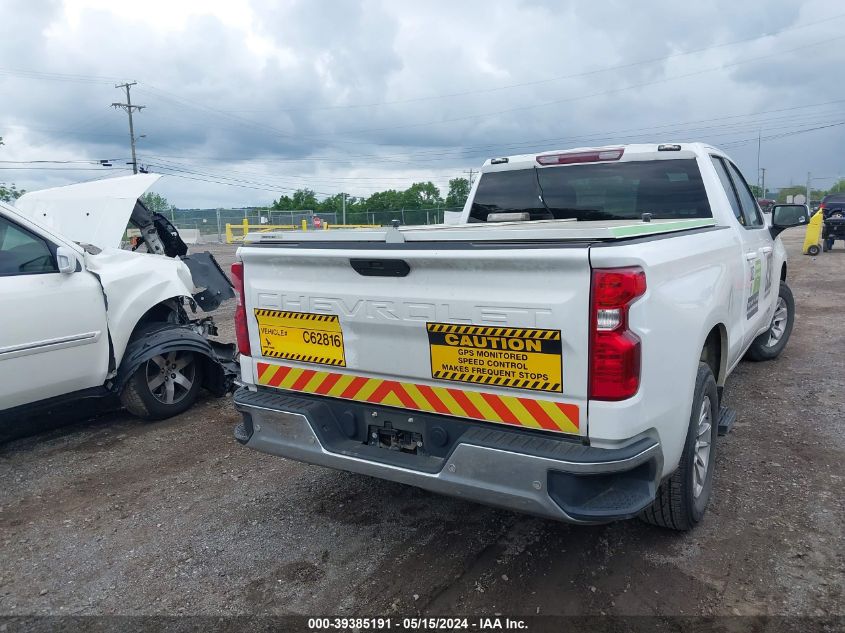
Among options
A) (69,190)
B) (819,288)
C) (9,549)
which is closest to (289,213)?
(819,288)

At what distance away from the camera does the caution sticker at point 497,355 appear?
2.61 m

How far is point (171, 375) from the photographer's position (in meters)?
5.62

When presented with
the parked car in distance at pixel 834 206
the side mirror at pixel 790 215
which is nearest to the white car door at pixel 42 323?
the side mirror at pixel 790 215

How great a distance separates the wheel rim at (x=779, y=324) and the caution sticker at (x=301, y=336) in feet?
17.5

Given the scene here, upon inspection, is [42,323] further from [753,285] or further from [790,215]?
[790,215]

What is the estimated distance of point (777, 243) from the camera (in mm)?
6023

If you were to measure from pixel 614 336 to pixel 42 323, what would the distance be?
159 inches

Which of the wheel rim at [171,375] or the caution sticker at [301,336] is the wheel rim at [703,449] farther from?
the wheel rim at [171,375]

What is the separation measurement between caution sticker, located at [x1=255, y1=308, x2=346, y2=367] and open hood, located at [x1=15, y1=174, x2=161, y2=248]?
2807mm

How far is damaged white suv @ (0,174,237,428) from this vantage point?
4625 millimetres

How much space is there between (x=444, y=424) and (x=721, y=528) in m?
1.72

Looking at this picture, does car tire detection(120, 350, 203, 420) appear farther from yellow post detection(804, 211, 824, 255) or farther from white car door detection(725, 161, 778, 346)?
yellow post detection(804, 211, 824, 255)

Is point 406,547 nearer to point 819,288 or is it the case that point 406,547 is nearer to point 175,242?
point 175,242

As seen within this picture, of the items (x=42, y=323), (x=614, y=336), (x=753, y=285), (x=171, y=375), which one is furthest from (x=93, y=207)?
(x=753, y=285)
